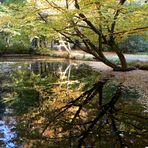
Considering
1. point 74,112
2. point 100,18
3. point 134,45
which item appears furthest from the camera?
point 134,45

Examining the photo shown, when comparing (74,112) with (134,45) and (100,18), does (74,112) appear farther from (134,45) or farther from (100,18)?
(134,45)

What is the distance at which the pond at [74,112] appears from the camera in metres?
5.67

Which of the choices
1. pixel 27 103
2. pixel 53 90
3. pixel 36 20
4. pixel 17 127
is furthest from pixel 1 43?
pixel 17 127

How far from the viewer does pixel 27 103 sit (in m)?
8.73

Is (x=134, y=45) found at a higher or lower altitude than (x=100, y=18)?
lower

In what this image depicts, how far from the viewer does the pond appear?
5673mm

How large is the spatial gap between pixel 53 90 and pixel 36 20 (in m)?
5.77

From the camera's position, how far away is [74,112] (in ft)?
24.9

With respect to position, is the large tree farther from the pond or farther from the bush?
the bush

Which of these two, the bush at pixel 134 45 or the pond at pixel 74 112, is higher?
the bush at pixel 134 45

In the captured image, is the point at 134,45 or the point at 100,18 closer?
the point at 100,18

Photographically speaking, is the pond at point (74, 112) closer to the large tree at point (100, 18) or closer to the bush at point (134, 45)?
the large tree at point (100, 18)

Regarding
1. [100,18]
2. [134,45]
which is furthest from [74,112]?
[134,45]

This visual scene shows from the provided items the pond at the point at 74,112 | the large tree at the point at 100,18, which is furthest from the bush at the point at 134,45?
the pond at the point at 74,112
